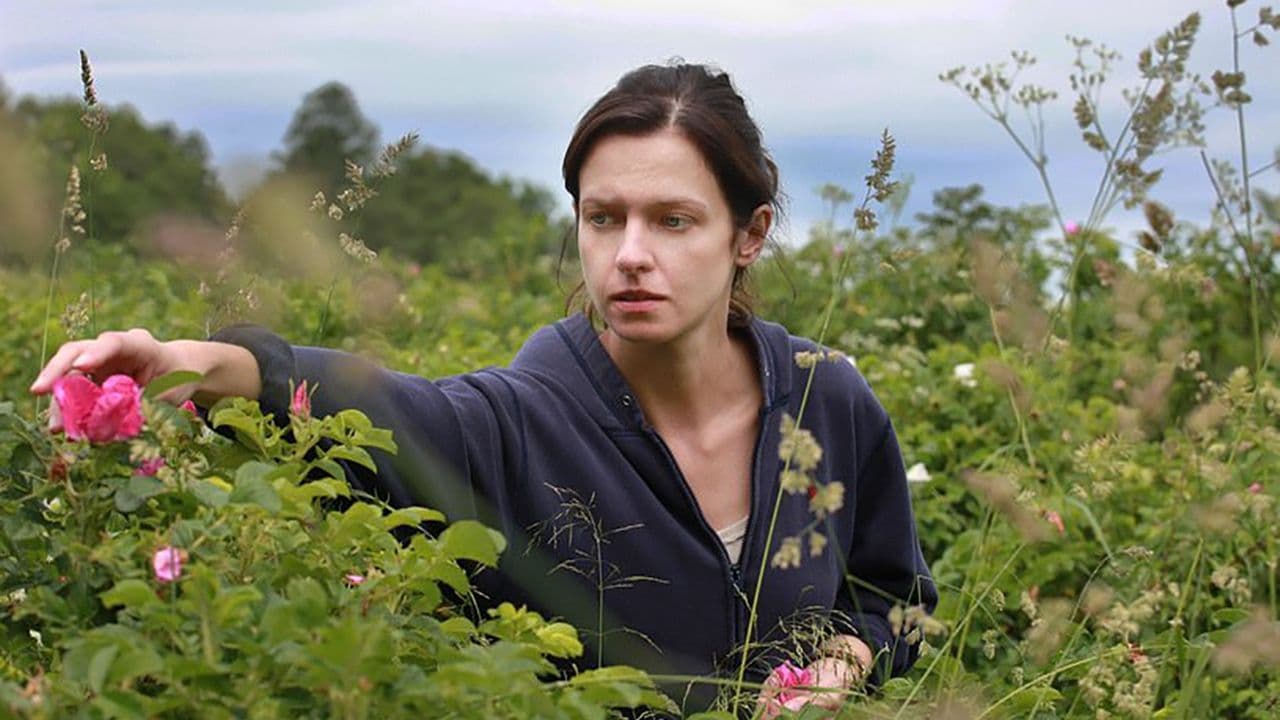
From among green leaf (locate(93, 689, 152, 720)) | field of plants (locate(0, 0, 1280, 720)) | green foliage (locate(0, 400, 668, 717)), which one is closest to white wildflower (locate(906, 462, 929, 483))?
field of plants (locate(0, 0, 1280, 720))

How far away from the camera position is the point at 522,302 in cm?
698

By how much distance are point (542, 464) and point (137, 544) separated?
116 centimetres

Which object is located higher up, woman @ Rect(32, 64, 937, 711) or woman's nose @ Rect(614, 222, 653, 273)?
woman's nose @ Rect(614, 222, 653, 273)

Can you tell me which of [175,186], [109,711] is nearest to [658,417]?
[109,711]

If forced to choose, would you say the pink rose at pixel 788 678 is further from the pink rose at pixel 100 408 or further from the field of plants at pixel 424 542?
the pink rose at pixel 100 408

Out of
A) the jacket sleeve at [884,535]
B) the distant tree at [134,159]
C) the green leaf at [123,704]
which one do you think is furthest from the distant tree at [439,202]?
the green leaf at [123,704]

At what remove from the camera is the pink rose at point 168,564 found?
1.49 metres

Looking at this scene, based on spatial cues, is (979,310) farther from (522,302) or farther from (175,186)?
(175,186)

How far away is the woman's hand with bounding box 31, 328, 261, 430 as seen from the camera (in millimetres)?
1761

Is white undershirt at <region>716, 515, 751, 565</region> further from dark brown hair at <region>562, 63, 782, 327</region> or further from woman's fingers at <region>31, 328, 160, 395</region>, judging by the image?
woman's fingers at <region>31, 328, 160, 395</region>

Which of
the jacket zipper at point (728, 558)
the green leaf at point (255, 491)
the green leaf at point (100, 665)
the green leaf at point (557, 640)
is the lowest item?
the jacket zipper at point (728, 558)

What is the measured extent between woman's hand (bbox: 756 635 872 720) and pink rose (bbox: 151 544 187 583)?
26.6 inches

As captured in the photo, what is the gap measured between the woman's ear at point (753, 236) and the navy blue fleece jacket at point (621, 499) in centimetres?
17

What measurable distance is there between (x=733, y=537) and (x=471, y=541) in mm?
1275
